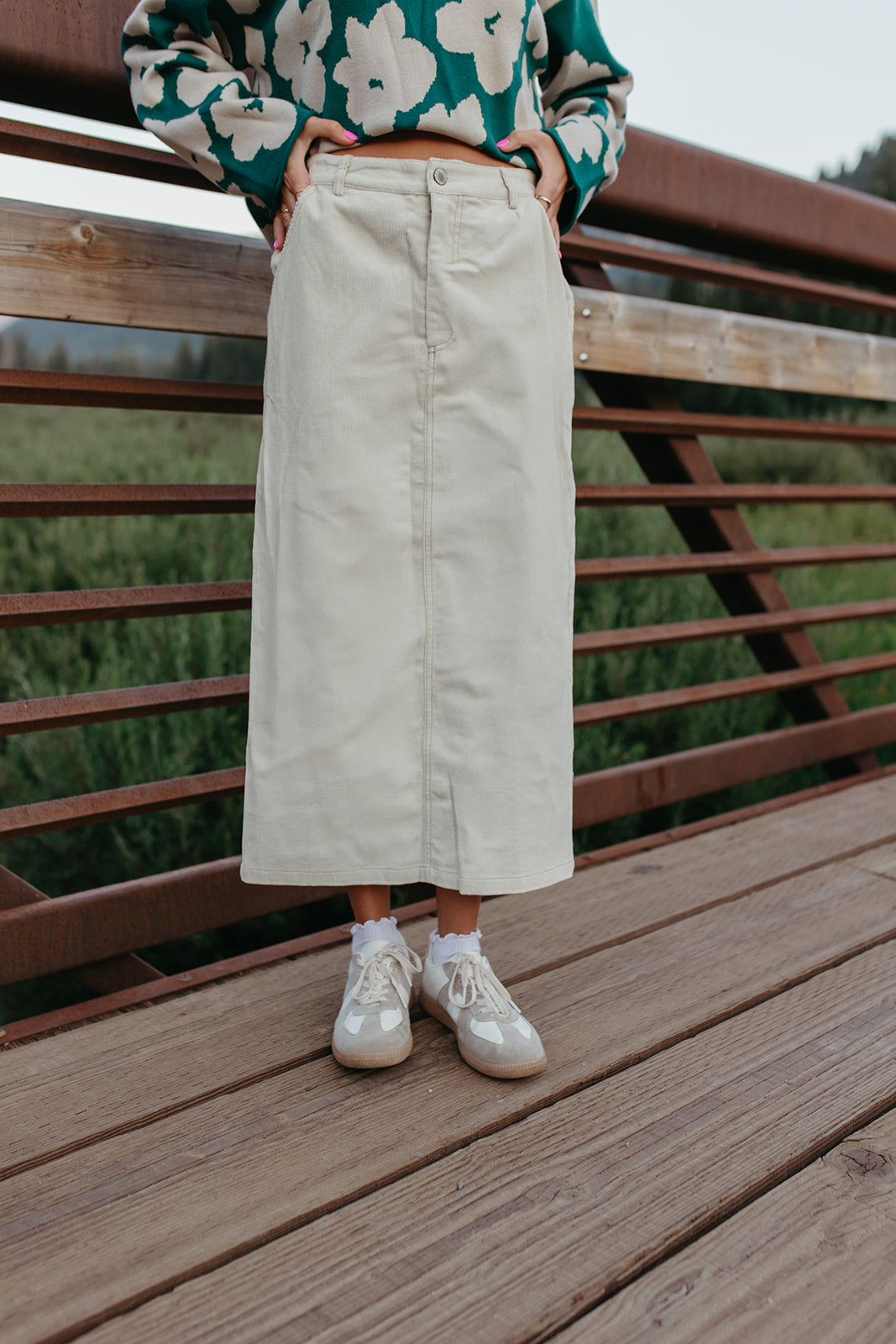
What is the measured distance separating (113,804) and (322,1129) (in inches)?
23.1

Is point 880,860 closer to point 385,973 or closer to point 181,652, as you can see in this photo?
point 385,973

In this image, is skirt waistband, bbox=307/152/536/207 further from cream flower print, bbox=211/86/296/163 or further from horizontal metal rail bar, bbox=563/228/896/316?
horizontal metal rail bar, bbox=563/228/896/316

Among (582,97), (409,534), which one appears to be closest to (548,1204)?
(409,534)

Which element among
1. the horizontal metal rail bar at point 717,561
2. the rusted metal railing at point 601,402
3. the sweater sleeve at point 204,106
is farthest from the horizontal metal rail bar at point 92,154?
the horizontal metal rail bar at point 717,561

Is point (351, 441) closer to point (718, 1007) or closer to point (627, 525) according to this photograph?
point (718, 1007)

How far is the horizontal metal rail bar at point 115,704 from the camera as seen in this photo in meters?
1.29

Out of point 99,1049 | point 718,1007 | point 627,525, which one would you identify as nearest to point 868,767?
point 627,525

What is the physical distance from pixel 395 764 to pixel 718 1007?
55 centimetres

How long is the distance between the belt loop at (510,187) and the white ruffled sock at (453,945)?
2.93 feet

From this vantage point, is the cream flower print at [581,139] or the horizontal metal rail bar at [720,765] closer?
the cream flower print at [581,139]

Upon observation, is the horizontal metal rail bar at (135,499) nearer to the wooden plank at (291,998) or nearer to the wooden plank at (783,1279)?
the wooden plank at (291,998)

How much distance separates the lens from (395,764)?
1.13 metres

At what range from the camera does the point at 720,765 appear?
213 centimetres

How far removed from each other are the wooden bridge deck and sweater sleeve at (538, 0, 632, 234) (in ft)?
3.48
